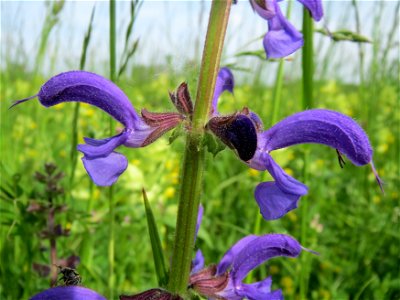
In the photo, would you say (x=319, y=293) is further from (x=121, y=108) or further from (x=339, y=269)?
(x=121, y=108)

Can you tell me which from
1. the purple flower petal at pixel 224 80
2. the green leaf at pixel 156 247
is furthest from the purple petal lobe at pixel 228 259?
the purple flower petal at pixel 224 80

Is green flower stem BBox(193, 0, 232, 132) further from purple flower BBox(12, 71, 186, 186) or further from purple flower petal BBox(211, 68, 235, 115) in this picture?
purple flower petal BBox(211, 68, 235, 115)

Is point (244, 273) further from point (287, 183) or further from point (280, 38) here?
point (280, 38)

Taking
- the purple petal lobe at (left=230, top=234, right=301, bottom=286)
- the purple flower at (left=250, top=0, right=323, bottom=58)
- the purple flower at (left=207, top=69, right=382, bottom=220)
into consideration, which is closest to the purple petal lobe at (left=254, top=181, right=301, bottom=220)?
the purple flower at (left=207, top=69, right=382, bottom=220)

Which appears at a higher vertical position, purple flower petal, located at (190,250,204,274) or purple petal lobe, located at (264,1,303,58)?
purple petal lobe, located at (264,1,303,58)

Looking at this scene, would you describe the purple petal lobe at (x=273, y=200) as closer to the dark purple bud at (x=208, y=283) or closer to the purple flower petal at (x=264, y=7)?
the dark purple bud at (x=208, y=283)

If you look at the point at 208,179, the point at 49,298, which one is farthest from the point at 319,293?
the point at 49,298
